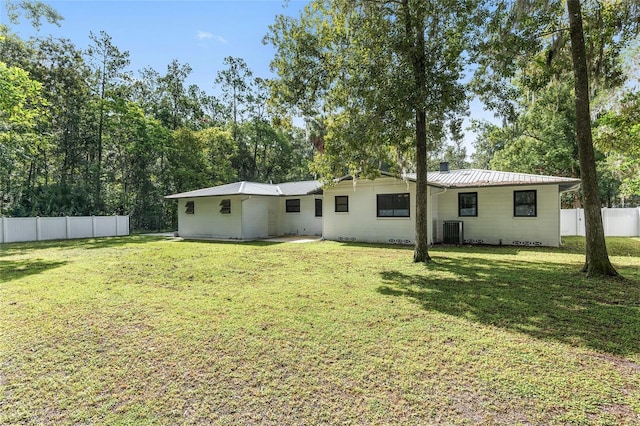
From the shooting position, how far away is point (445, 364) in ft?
9.97

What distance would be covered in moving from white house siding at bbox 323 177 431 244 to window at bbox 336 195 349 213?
0.49 ft

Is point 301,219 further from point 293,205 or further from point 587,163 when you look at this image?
point 587,163

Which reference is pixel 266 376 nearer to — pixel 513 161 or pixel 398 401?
pixel 398 401

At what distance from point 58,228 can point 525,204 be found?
73.3 ft

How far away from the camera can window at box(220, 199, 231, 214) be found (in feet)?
53.9

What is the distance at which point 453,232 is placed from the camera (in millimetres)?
13039

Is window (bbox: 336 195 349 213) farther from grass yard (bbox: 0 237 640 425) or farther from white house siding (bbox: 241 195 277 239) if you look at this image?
grass yard (bbox: 0 237 640 425)

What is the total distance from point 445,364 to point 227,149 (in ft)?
93.5

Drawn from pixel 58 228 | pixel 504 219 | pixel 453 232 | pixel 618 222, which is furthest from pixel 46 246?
pixel 618 222

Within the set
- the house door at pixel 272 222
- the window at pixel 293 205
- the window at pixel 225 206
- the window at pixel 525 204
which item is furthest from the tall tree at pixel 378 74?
the house door at pixel 272 222

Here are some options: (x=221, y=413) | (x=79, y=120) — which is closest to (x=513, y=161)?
(x=221, y=413)

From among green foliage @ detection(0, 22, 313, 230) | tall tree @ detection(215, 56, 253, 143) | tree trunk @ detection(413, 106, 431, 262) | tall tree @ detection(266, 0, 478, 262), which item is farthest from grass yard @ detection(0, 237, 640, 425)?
tall tree @ detection(215, 56, 253, 143)

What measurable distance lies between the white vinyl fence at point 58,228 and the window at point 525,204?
830 inches

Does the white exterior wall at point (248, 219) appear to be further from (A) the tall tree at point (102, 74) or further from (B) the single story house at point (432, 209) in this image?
(A) the tall tree at point (102, 74)
